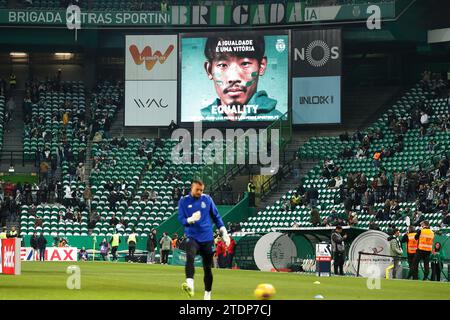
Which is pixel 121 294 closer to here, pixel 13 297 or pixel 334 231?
pixel 13 297

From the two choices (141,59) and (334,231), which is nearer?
(334,231)

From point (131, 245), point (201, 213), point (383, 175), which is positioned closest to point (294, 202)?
point (383, 175)

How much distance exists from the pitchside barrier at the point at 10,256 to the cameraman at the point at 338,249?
39.8ft

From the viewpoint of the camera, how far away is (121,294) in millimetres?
21203

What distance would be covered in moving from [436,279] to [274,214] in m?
18.4

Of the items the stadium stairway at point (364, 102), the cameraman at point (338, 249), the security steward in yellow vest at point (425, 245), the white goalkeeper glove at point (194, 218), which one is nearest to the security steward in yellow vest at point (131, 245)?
the cameraman at point (338, 249)

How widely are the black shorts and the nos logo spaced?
10.7 m

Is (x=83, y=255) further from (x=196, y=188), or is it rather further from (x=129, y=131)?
(x=196, y=188)

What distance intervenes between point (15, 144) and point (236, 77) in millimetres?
13675

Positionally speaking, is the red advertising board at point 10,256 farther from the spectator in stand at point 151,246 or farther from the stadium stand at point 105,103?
the stadium stand at point 105,103

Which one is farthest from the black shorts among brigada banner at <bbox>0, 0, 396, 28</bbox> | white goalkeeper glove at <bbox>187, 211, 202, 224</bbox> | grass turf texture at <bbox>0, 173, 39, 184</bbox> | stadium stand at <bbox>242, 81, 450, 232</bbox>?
grass turf texture at <bbox>0, 173, 39, 184</bbox>

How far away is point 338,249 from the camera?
37.4m

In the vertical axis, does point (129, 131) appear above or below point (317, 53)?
below
